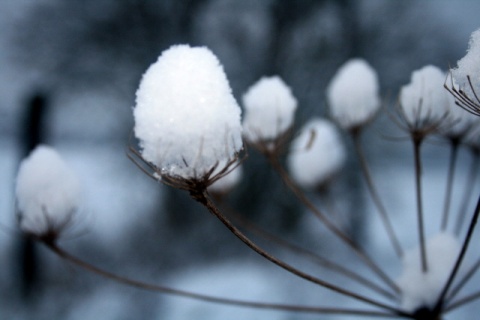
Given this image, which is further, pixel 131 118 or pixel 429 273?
pixel 131 118

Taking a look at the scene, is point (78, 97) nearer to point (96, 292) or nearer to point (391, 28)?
point (96, 292)

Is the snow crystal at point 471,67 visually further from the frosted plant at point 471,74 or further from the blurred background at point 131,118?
the blurred background at point 131,118

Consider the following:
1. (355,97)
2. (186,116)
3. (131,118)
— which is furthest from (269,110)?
(131,118)

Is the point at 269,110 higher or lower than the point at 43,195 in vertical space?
higher

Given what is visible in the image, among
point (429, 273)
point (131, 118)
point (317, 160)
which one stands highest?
point (131, 118)

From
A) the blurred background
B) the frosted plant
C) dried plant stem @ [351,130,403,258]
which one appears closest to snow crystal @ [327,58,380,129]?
dried plant stem @ [351,130,403,258]

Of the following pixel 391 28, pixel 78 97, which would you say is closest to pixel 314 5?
pixel 391 28

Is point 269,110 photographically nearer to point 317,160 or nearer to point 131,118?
point 317,160

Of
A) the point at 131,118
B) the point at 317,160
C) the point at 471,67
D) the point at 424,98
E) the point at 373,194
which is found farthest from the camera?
the point at 131,118
